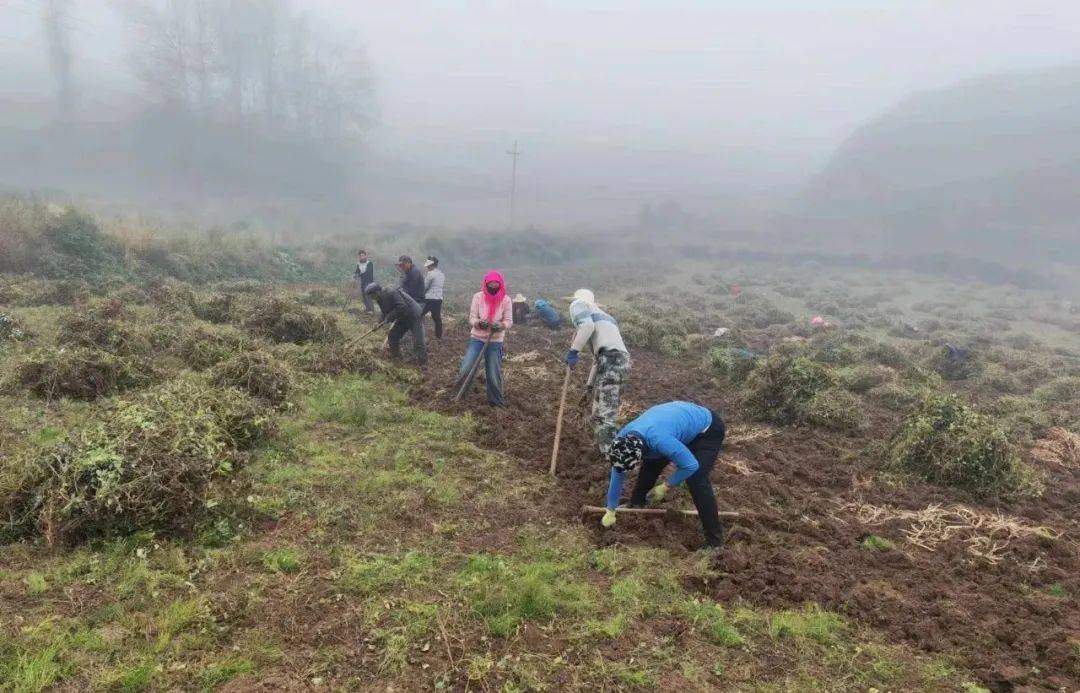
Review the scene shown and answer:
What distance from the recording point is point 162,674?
3.44m

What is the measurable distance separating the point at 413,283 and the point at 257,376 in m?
4.28

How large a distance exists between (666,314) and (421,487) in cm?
1752

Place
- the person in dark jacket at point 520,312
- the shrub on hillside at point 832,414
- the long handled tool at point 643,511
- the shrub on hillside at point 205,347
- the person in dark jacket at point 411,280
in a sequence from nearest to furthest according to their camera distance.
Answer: the long handled tool at point 643,511
the shrub on hillside at point 832,414
the shrub on hillside at point 205,347
the person in dark jacket at point 411,280
the person in dark jacket at point 520,312

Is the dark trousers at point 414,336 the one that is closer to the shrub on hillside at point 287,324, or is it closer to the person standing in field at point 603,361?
the shrub on hillside at point 287,324

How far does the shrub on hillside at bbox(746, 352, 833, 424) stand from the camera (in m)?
9.61

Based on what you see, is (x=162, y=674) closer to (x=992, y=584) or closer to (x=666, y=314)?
(x=992, y=584)

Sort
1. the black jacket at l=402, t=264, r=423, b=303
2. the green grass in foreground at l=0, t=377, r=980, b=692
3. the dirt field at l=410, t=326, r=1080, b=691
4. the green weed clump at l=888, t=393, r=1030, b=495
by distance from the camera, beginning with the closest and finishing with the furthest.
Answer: the green grass in foreground at l=0, t=377, r=980, b=692, the dirt field at l=410, t=326, r=1080, b=691, the green weed clump at l=888, t=393, r=1030, b=495, the black jacket at l=402, t=264, r=423, b=303

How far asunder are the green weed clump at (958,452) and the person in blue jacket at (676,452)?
3.44 m

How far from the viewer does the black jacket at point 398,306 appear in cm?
1070

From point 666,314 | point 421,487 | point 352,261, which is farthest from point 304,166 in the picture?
point 421,487

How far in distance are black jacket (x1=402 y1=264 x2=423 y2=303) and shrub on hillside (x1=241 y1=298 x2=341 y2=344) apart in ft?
5.23

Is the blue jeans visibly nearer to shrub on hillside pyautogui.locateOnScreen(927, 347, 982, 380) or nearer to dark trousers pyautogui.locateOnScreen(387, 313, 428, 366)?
dark trousers pyautogui.locateOnScreen(387, 313, 428, 366)

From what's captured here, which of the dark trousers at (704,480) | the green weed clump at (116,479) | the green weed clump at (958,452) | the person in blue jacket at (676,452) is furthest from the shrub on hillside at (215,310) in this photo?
the green weed clump at (958,452)

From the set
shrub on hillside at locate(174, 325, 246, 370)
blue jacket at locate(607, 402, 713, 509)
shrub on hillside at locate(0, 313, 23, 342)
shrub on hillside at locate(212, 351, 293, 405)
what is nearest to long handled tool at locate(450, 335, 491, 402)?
shrub on hillside at locate(212, 351, 293, 405)
